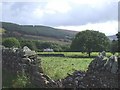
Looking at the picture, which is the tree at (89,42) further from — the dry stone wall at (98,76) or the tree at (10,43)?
the dry stone wall at (98,76)

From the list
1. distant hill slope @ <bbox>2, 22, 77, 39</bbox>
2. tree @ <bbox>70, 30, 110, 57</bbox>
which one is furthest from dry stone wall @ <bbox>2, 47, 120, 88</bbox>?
distant hill slope @ <bbox>2, 22, 77, 39</bbox>

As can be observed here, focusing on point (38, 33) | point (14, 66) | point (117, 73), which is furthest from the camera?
point (38, 33)

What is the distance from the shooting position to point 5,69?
1395cm

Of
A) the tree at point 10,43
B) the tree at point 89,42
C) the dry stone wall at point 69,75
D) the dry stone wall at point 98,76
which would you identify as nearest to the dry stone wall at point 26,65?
the dry stone wall at point 69,75

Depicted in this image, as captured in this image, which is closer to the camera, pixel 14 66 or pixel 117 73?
pixel 117 73

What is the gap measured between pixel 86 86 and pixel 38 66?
2.18m

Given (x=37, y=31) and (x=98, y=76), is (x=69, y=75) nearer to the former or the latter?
(x=98, y=76)

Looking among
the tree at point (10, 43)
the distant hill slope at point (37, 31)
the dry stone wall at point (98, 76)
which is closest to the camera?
the dry stone wall at point (98, 76)

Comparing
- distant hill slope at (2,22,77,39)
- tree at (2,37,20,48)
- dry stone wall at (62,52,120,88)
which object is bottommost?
dry stone wall at (62,52,120,88)

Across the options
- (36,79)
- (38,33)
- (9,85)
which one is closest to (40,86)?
(36,79)

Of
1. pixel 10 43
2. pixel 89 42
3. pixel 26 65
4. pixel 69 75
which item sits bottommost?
pixel 69 75

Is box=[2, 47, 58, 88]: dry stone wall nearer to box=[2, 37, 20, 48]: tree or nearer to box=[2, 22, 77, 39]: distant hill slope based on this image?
box=[2, 37, 20, 48]: tree

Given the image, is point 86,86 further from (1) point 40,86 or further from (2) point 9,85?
(2) point 9,85

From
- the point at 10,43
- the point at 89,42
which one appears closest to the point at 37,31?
the point at 89,42
